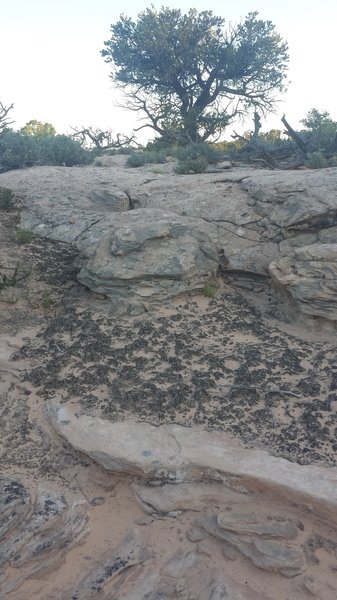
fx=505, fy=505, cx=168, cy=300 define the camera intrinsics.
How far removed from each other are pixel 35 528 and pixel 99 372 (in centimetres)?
179

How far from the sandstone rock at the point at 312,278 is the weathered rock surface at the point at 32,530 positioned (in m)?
3.37

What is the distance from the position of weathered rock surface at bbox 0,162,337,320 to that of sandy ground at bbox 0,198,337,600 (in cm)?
33

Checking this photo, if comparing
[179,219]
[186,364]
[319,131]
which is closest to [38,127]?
[319,131]

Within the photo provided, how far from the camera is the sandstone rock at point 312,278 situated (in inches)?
223

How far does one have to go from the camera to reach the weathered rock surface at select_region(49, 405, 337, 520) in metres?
3.52

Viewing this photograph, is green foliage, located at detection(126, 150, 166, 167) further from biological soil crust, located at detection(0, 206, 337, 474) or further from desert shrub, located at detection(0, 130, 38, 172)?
biological soil crust, located at detection(0, 206, 337, 474)

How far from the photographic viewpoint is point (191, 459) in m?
3.85

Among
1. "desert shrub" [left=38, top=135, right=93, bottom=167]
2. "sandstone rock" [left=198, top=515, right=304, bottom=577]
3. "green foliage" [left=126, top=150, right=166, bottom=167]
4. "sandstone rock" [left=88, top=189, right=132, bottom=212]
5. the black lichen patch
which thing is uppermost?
"desert shrub" [left=38, top=135, right=93, bottom=167]

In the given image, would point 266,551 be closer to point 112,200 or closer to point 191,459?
point 191,459

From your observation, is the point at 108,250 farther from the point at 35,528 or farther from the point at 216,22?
the point at 216,22

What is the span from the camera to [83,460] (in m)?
4.07

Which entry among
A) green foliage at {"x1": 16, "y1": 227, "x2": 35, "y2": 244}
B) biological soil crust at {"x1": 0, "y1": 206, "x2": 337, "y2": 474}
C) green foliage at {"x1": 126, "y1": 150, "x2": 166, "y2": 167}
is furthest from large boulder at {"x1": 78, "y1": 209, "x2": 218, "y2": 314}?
green foliage at {"x1": 126, "y1": 150, "x2": 166, "y2": 167}

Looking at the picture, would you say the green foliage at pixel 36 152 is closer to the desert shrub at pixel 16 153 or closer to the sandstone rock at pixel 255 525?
the desert shrub at pixel 16 153

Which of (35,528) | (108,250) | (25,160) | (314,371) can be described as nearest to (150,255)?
(108,250)
